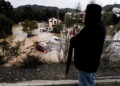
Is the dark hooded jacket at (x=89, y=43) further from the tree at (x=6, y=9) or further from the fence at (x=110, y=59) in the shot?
the tree at (x=6, y=9)

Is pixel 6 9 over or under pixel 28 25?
over

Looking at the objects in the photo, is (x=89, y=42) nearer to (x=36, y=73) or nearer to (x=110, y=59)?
(x=36, y=73)

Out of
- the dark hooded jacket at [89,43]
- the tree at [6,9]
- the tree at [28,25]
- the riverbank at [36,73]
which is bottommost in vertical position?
the tree at [28,25]

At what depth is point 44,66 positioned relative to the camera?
676 cm

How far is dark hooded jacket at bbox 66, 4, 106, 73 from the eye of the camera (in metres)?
3.55

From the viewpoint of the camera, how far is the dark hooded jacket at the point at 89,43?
3.55 m

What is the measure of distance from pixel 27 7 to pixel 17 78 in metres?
63.5

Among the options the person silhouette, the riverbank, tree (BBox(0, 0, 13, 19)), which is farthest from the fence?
tree (BBox(0, 0, 13, 19))

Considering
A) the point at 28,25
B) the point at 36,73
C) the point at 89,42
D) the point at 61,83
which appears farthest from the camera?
the point at 28,25

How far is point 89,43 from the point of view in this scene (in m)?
3.56

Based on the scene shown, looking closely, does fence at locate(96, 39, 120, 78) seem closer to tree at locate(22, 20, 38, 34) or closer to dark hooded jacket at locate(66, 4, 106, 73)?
dark hooded jacket at locate(66, 4, 106, 73)

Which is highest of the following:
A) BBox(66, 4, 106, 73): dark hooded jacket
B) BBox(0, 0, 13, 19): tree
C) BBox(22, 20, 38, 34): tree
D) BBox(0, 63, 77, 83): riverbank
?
BBox(66, 4, 106, 73): dark hooded jacket

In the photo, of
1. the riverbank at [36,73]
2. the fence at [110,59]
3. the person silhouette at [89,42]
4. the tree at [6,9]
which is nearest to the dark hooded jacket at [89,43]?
the person silhouette at [89,42]

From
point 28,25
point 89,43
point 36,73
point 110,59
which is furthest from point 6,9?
point 89,43
